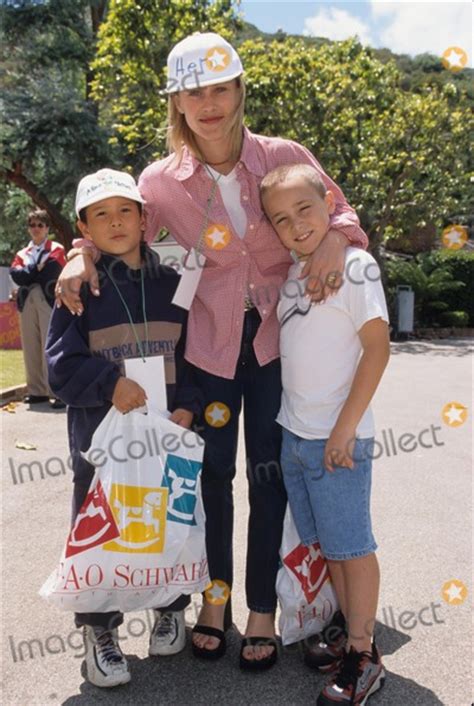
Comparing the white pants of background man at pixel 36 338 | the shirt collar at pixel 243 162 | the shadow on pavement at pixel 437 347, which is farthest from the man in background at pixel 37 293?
the shadow on pavement at pixel 437 347

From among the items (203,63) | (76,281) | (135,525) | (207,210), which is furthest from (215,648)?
(203,63)

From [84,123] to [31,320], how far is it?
9982 mm

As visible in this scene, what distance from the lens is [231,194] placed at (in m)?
2.86

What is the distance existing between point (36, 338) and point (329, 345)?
6188 millimetres

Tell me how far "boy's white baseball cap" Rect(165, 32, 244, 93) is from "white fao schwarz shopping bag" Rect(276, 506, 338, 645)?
1.61 m

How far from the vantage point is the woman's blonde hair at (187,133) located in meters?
2.81

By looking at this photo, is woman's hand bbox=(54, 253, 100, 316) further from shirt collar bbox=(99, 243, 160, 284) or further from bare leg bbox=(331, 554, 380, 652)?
bare leg bbox=(331, 554, 380, 652)

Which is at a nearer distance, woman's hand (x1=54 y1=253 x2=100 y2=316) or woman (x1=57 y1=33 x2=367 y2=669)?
woman's hand (x1=54 y1=253 x2=100 y2=316)

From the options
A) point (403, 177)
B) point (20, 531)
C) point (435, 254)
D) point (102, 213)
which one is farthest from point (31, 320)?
point (435, 254)

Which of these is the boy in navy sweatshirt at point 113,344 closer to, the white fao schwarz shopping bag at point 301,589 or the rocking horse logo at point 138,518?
the rocking horse logo at point 138,518

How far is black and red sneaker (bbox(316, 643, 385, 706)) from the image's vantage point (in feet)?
8.05

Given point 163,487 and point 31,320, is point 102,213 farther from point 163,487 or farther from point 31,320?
point 31,320

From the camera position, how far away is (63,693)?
8.56ft

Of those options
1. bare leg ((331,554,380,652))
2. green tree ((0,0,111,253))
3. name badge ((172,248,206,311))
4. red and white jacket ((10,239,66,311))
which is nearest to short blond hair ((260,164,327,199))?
name badge ((172,248,206,311))
